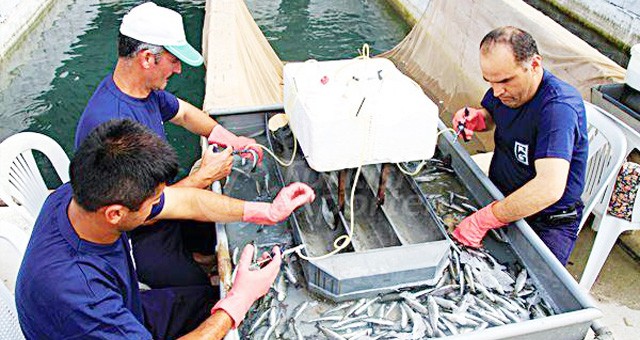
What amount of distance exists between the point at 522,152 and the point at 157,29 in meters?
2.64

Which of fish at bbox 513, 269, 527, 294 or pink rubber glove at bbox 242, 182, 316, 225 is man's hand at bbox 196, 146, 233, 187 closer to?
pink rubber glove at bbox 242, 182, 316, 225

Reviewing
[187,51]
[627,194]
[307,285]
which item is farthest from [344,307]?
[627,194]

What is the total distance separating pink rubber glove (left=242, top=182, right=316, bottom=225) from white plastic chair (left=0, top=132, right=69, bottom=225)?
62.8 inches

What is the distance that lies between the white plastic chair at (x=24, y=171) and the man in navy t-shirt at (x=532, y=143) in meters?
2.94

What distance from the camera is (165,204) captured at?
289cm

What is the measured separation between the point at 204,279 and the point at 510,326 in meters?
2.16

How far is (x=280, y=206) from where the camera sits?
2770mm

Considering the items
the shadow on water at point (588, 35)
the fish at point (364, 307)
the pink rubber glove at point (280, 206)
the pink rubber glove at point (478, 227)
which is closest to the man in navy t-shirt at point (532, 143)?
the pink rubber glove at point (478, 227)

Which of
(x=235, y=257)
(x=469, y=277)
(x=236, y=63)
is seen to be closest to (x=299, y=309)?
(x=235, y=257)

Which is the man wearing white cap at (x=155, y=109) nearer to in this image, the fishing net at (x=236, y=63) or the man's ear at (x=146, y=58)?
the man's ear at (x=146, y=58)

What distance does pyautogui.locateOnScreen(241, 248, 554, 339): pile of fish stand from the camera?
7.57 feet

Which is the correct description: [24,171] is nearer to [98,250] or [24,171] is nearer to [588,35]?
[98,250]

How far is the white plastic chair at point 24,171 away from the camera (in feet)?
10.2

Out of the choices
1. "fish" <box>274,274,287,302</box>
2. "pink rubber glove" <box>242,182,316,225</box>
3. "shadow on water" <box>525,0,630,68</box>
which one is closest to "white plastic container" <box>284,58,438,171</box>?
"pink rubber glove" <box>242,182,316,225</box>
